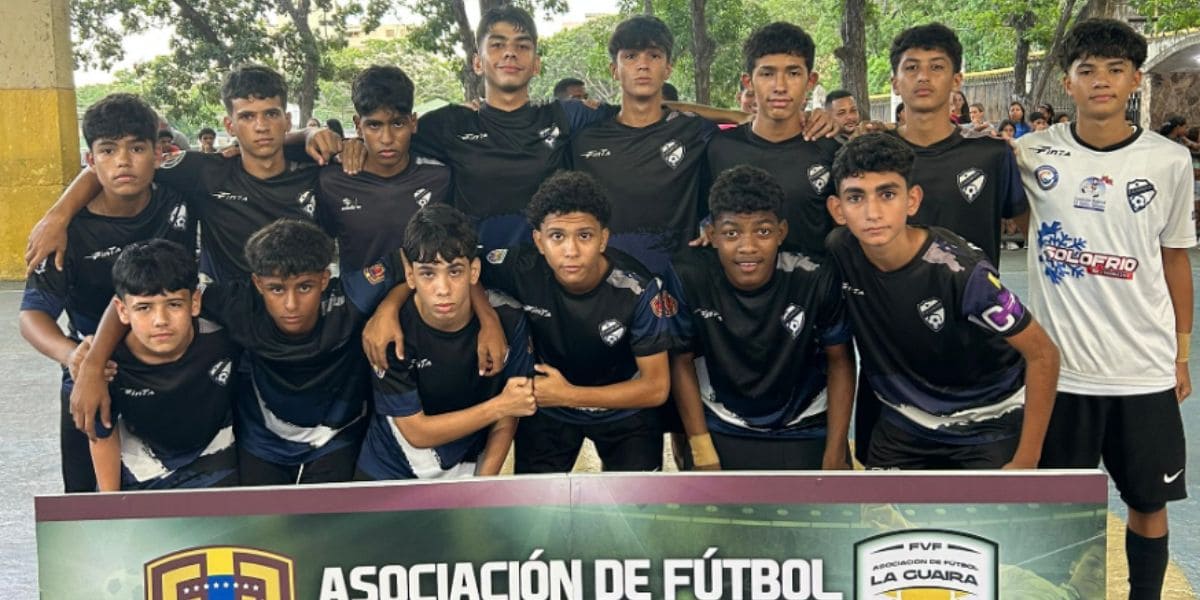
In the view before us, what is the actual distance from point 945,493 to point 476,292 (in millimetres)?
1941

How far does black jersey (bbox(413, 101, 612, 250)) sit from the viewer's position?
470 cm

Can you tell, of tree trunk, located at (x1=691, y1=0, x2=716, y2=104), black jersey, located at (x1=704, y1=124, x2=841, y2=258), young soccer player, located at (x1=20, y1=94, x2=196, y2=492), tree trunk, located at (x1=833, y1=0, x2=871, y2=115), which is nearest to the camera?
young soccer player, located at (x1=20, y1=94, x2=196, y2=492)

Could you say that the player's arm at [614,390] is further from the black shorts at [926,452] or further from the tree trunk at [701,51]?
the tree trunk at [701,51]

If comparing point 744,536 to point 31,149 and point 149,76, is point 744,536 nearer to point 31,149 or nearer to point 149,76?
point 31,149

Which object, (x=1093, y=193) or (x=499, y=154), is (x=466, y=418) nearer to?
(x=499, y=154)

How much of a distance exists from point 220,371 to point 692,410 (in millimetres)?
1718

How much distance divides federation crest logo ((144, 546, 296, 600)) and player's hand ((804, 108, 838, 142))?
9.02ft

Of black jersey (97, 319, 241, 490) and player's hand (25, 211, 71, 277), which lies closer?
black jersey (97, 319, 241, 490)

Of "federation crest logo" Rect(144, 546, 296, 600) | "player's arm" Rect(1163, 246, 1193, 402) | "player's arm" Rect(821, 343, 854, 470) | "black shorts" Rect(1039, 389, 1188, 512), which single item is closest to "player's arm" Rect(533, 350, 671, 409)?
"player's arm" Rect(821, 343, 854, 470)

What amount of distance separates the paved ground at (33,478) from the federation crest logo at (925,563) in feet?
6.16

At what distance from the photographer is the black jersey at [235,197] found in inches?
176

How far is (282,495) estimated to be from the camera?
2586mm

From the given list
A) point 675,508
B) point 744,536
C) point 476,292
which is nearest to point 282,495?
point 675,508

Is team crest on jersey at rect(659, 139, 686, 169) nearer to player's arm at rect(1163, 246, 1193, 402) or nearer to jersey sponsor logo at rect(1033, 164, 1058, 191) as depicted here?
jersey sponsor logo at rect(1033, 164, 1058, 191)
